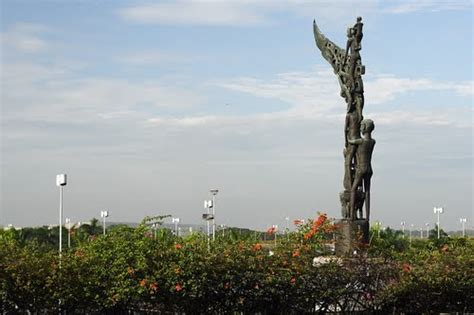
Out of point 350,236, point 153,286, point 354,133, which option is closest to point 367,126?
point 354,133

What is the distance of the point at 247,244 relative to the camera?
16.0 metres

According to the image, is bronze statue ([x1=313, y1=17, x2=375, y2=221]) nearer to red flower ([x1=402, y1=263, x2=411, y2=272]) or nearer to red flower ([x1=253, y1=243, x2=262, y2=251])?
red flower ([x1=402, y1=263, x2=411, y2=272])

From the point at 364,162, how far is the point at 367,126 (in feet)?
2.80

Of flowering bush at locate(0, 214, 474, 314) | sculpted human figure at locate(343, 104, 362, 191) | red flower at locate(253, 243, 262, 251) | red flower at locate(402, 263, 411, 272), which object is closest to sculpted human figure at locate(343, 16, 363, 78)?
sculpted human figure at locate(343, 104, 362, 191)

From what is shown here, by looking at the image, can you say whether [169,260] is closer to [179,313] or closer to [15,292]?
[179,313]

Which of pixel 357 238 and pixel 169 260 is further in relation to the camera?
pixel 357 238

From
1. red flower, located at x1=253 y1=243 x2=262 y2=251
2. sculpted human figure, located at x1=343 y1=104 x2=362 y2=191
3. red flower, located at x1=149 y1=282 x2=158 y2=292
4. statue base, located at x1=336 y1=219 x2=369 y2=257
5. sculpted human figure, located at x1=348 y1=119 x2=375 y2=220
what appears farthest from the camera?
sculpted human figure, located at x1=343 y1=104 x2=362 y2=191

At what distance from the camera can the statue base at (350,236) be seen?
16844mm

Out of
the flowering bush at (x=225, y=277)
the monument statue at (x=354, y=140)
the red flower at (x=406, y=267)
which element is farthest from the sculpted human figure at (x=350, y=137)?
the red flower at (x=406, y=267)

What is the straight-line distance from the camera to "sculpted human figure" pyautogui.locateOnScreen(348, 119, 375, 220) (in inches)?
779

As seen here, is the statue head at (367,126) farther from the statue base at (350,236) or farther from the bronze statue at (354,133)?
the statue base at (350,236)

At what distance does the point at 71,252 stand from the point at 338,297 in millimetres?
5088

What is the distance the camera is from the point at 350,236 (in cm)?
1870

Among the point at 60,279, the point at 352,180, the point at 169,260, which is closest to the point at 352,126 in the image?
the point at 352,180
